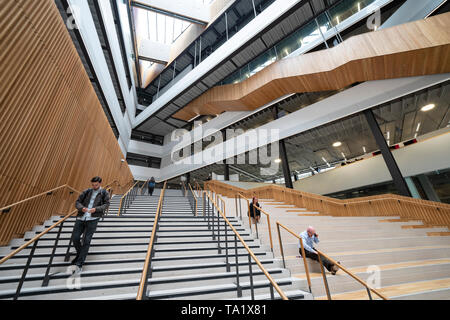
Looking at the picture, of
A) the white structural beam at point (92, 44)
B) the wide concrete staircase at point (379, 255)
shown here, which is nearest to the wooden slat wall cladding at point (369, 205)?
the wide concrete staircase at point (379, 255)

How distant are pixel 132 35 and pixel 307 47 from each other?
540 inches

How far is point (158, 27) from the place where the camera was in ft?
56.7

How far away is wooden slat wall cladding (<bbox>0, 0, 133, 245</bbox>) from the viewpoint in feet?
11.0

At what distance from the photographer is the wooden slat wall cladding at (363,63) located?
6836 mm

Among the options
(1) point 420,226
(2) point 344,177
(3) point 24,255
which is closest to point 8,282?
(3) point 24,255

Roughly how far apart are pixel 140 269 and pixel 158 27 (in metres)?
20.5

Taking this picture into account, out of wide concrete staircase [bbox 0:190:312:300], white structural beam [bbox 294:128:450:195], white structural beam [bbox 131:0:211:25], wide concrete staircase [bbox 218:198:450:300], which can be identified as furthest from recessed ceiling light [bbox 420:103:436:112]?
white structural beam [bbox 131:0:211:25]

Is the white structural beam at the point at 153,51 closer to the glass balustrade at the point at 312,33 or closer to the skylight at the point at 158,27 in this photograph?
the skylight at the point at 158,27

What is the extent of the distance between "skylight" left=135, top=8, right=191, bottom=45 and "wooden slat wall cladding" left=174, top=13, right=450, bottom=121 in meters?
10.2

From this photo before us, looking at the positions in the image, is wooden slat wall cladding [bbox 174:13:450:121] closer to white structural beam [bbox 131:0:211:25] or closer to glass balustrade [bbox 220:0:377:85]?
glass balustrade [bbox 220:0:377:85]

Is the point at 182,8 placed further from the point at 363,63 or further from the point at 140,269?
the point at 140,269

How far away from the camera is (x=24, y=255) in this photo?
3.11 metres

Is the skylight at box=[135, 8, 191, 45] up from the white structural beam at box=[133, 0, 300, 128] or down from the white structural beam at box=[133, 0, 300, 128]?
up

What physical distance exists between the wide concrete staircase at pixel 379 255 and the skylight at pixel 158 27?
61.9ft
